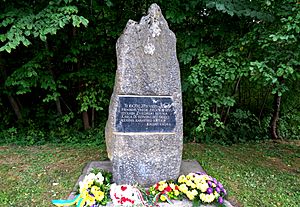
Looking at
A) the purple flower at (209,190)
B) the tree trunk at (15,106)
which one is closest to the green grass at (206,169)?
Result: the purple flower at (209,190)

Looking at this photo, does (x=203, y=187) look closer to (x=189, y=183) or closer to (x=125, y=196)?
(x=189, y=183)

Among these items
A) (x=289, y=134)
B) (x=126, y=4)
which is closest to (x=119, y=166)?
(x=126, y=4)

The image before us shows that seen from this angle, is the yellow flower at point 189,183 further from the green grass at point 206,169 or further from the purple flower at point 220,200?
the green grass at point 206,169

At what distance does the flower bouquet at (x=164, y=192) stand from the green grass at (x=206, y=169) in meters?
0.79

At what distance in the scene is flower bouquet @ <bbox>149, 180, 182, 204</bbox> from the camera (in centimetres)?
299

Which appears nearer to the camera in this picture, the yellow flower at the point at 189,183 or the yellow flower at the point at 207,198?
the yellow flower at the point at 207,198

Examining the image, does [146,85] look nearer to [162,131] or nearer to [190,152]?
[162,131]

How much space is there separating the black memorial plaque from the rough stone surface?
51 mm

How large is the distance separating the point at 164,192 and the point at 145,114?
3.01 ft

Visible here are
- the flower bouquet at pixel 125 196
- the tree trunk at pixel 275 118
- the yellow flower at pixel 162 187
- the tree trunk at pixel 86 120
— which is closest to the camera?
the flower bouquet at pixel 125 196

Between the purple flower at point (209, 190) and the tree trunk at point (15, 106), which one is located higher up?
the tree trunk at point (15, 106)

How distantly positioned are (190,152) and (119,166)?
210 centimetres

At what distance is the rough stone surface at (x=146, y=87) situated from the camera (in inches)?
125

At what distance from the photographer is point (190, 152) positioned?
5023 mm
